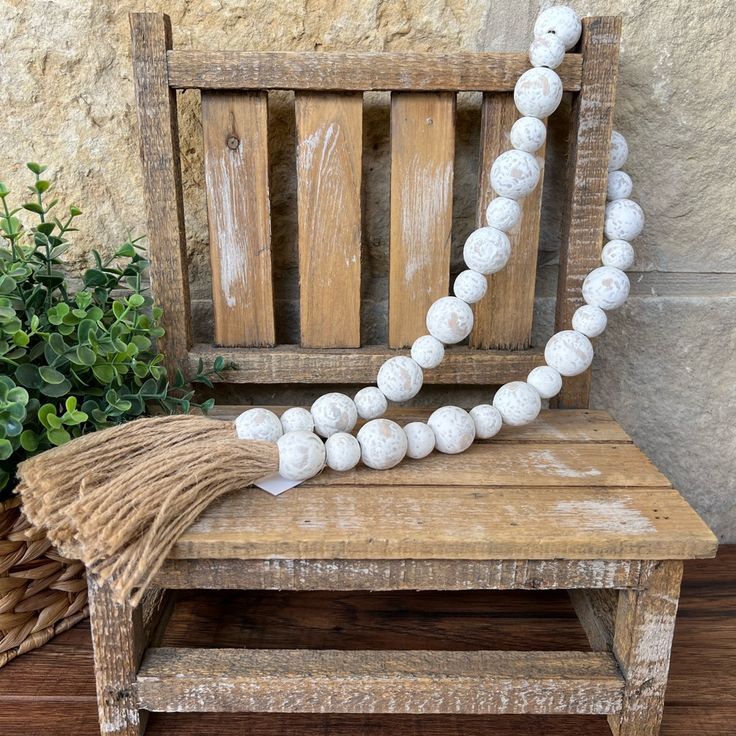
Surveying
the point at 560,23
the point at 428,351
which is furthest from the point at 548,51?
the point at 428,351

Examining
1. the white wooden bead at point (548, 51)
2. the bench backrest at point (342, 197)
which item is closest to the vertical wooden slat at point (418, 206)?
the bench backrest at point (342, 197)

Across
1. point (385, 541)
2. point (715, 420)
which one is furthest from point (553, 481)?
point (715, 420)

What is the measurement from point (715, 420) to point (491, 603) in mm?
420

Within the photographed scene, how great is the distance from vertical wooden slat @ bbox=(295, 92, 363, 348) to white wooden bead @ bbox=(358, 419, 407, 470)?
0.19 metres

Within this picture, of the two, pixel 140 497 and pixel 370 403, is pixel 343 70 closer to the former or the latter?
pixel 370 403

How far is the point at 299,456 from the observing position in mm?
673

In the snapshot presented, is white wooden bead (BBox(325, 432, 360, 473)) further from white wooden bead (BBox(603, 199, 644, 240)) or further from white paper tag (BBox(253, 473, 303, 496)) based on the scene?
white wooden bead (BBox(603, 199, 644, 240))

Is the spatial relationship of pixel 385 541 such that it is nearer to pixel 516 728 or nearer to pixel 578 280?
pixel 516 728

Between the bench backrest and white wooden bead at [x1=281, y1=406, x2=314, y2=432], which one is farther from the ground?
the bench backrest

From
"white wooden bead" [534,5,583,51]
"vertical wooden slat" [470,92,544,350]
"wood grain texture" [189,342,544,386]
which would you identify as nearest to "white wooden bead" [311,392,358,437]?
"wood grain texture" [189,342,544,386]

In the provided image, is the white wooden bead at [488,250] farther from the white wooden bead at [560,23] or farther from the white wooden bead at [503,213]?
the white wooden bead at [560,23]

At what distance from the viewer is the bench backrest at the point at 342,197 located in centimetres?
78

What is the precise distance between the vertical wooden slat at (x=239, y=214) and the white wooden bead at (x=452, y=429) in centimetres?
26

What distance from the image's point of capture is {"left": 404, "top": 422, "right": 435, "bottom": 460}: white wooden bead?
2.41 feet
